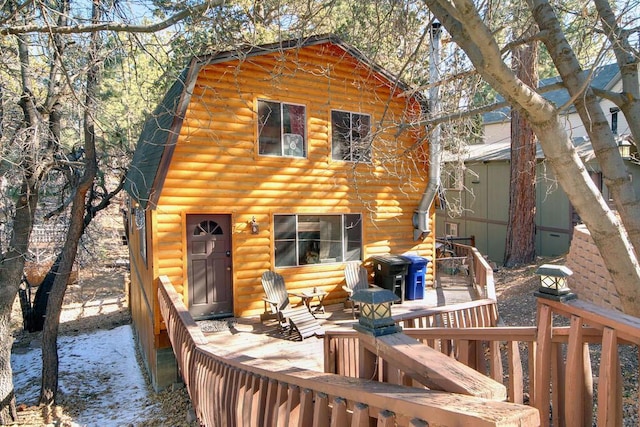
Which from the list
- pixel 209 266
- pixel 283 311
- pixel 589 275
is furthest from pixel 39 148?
pixel 589 275

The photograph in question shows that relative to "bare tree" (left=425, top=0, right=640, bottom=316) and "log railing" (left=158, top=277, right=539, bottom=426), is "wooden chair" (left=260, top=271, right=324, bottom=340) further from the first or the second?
"bare tree" (left=425, top=0, right=640, bottom=316)

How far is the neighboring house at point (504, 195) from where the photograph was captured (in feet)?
47.8

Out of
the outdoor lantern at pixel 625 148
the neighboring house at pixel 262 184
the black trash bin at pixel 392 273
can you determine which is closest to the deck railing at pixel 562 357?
the neighboring house at pixel 262 184

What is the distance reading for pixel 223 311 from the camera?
8781 mm

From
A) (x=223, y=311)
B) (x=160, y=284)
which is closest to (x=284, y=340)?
(x=223, y=311)

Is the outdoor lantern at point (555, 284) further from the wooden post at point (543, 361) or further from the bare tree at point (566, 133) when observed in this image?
the bare tree at point (566, 133)

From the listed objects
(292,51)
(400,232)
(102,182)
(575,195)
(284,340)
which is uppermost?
(292,51)

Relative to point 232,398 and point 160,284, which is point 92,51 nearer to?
point 160,284

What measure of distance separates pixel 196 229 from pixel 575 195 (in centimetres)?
685

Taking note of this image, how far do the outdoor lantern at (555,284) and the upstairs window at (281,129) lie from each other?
23.6 ft

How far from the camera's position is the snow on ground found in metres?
7.95

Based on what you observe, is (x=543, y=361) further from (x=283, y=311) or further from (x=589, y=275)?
(x=589, y=275)

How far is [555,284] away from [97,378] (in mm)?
10655

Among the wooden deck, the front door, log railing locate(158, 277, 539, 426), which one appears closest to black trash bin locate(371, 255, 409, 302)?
the wooden deck
